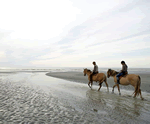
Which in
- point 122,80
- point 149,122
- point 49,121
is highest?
point 122,80

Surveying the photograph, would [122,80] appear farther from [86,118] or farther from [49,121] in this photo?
[49,121]

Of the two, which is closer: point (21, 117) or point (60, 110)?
point (21, 117)

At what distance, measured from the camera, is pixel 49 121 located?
420 cm

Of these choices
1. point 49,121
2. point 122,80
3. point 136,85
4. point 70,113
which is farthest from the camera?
point 122,80

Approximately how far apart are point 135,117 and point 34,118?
4.16m

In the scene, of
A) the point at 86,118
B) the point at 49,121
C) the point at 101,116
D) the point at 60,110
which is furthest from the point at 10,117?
the point at 101,116

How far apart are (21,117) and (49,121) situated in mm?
1164

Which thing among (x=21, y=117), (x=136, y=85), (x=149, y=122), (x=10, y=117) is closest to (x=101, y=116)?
(x=149, y=122)

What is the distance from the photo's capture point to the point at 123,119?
462cm

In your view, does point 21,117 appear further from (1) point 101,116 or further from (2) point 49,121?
(1) point 101,116

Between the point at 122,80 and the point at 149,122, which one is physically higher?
the point at 122,80

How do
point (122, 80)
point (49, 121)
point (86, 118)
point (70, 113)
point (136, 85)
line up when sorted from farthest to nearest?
1. point (122, 80)
2. point (136, 85)
3. point (70, 113)
4. point (86, 118)
5. point (49, 121)

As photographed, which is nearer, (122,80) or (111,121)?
(111,121)

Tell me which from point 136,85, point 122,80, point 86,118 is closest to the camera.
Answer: point 86,118
